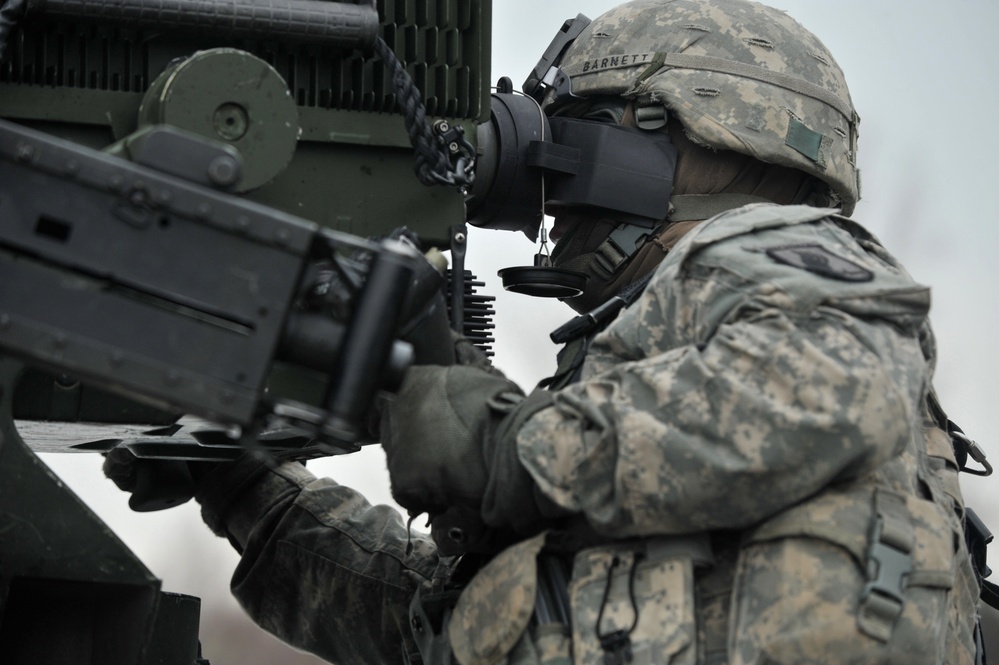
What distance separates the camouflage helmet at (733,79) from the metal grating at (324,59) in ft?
2.42

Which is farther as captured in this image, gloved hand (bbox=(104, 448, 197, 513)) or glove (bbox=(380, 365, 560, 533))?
gloved hand (bbox=(104, 448, 197, 513))

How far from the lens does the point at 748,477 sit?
2346 mm

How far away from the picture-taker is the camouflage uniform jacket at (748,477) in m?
2.34

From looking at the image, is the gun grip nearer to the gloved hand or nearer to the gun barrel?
the gloved hand

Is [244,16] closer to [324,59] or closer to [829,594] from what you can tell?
[324,59]

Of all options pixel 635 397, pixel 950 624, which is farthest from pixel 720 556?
pixel 950 624

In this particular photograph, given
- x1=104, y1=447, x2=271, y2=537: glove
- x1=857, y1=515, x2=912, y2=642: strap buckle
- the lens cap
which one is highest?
the lens cap

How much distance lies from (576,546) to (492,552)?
278 mm

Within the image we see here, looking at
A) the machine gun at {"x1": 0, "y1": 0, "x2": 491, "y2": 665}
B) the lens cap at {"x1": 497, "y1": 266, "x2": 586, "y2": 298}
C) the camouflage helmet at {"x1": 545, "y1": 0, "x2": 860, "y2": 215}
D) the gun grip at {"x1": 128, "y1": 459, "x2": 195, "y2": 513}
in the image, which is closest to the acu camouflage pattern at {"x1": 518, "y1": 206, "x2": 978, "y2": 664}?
the machine gun at {"x1": 0, "y1": 0, "x2": 491, "y2": 665}

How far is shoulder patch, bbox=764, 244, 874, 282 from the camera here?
249 cm

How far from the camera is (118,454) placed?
335 centimetres

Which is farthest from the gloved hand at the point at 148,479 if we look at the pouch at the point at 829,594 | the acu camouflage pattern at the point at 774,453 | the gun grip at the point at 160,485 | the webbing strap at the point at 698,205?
the pouch at the point at 829,594

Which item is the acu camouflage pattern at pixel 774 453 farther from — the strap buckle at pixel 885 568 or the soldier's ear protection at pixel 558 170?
the soldier's ear protection at pixel 558 170

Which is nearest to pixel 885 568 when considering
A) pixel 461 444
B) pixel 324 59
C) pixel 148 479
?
pixel 461 444
